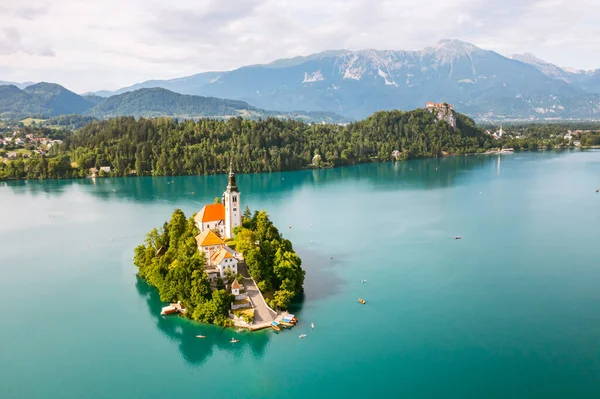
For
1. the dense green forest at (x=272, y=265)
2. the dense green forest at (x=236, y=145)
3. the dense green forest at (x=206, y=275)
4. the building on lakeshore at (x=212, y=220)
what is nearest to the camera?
the dense green forest at (x=206, y=275)

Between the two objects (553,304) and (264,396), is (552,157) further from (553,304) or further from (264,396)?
(264,396)

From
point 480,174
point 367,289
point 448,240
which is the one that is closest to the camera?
point 367,289

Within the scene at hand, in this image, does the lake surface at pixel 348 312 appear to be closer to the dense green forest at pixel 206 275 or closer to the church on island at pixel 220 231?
the dense green forest at pixel 206 275

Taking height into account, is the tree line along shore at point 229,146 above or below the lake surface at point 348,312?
above

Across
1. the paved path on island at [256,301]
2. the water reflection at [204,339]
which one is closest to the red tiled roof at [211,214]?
the paved path on island at [256,301]

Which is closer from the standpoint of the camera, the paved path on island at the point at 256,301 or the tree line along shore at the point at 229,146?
the paved path on island at the point at 256,301

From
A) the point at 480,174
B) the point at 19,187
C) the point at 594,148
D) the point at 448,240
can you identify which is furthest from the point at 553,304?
the point at 594,148

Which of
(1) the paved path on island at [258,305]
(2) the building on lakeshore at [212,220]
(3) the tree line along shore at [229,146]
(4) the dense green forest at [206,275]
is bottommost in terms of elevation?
(1) the paved path on island at [258,305]
